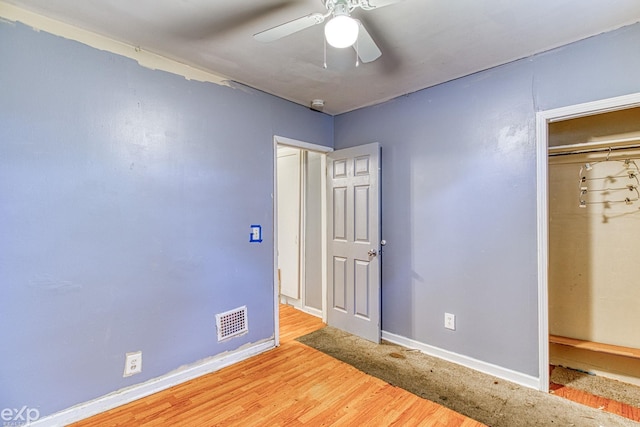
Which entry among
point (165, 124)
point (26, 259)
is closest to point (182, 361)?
point (26, 259)

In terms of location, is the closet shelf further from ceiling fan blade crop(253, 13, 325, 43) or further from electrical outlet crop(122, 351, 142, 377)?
electrical outlet crop(122, 351, 142, 377)

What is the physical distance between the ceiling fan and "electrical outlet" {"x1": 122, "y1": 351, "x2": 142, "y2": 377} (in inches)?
85.7

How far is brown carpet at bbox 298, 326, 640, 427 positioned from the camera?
1.89 m

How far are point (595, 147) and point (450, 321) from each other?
1777 millimetres

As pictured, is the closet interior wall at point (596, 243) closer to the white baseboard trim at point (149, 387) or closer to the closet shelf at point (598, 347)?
the closet shelf at point (598, 347)

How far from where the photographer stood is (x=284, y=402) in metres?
2.08

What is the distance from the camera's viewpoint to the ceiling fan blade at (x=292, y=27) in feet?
4.55

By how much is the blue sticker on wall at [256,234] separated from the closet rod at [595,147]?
101 inches

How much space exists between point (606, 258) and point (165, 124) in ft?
11.6

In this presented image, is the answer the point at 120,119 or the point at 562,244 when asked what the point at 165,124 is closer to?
the point at 120,119

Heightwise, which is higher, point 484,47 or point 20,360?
point 484,47

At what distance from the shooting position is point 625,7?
169 cm

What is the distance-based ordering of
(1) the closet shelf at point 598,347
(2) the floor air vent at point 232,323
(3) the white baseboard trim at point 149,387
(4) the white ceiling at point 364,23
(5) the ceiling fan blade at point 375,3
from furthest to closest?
(2) the floor air vent at point 232,323 < (1) the closet shelf at point 598,347 < (3) the white baseboard trim at point 149,387 < (4) the white ceiling at point 364,23 < (5) the ceiling fan blade at point 375,3

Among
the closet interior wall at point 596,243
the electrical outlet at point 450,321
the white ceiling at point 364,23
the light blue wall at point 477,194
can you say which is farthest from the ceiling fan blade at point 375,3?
the electrical outlet at point 450,321
